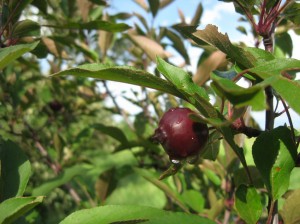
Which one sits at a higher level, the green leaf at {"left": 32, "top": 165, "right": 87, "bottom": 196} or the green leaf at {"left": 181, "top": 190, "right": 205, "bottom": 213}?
the green leaf at {"left": 32, "top": 165, "right": 87, "bottom": 196}

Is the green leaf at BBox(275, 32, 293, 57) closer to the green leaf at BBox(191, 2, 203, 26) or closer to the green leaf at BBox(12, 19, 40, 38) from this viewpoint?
the green leaf at BBox(191, 2, 203, 26)

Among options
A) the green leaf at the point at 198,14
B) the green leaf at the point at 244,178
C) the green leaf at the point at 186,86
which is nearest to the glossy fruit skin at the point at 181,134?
the green leaf at the point at 186,86

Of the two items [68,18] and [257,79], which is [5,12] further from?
[68,18]

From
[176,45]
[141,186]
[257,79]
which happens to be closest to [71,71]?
[257,79]

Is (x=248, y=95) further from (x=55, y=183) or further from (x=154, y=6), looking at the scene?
(x=154, y=6)

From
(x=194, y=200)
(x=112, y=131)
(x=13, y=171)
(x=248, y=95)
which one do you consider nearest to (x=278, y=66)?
(x=248, y=95)

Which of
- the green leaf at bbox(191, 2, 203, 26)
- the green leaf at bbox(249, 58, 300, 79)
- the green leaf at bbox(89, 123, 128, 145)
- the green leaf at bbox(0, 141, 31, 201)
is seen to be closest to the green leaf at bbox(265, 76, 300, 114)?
the green leaf at bbox(249, 58, 300, 79)
